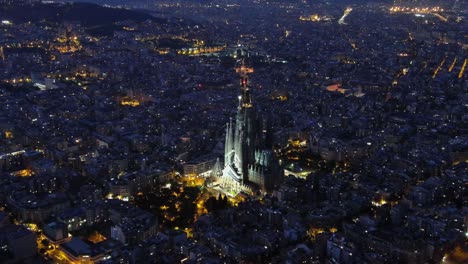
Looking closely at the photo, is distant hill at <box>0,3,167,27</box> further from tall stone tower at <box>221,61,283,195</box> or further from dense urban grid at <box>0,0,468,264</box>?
tall stone tower at <box>221,61,283,195</box>

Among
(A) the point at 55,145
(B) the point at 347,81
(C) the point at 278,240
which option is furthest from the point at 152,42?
(C) the point at 278,240

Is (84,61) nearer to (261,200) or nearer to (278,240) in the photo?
(261,200)

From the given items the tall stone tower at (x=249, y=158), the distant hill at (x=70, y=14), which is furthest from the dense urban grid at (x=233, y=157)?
the distant hill at (x=70, y=14)

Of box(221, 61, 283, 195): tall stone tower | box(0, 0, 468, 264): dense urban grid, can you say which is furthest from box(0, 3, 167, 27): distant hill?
box(221, 61, 283, 195): tall stone tower

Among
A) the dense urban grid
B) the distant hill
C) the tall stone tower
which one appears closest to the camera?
the dense urban grid

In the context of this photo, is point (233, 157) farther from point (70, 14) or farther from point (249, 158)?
point (70, 14)

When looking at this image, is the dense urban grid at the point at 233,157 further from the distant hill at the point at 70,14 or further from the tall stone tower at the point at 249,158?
the distant hill at the point at 70,14
